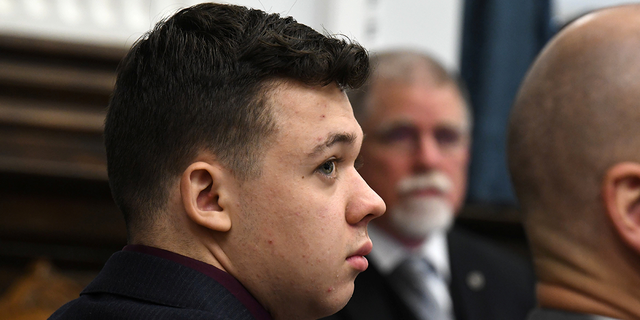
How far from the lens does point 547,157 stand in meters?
1.16

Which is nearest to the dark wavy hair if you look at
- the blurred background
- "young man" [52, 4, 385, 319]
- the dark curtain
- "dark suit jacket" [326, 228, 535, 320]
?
"young man" [52, 4, 385, 319]

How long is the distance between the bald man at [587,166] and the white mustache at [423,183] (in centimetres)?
111

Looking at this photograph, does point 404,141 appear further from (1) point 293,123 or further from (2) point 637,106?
(1) point 293,123

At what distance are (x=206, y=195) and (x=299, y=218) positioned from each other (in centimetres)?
13

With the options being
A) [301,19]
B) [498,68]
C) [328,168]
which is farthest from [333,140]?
[498,68]

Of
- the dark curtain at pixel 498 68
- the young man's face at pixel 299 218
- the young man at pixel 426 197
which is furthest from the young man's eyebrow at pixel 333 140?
the dark curtain at pixel 498 68

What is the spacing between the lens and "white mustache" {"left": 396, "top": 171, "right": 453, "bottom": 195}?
2338mm

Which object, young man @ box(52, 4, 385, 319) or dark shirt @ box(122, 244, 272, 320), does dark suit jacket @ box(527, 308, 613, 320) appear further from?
dark shirt @ box(122, 244, 272, 320)

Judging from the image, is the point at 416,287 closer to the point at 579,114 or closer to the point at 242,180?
the point at 579,114

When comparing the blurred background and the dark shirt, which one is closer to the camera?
the dark shirt

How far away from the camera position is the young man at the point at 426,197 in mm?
2248

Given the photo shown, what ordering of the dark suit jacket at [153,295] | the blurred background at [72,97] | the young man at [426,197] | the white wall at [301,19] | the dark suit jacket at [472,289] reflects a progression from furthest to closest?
the white wall at [301,19]
the blurred background at [72,97]
the young man at [426,197]
the dark suit jacket at [472,289]
the dark suit jacket at [153,295]

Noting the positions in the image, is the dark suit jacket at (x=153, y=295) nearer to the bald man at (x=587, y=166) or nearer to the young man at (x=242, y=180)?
the young man at (x=242, y=180)

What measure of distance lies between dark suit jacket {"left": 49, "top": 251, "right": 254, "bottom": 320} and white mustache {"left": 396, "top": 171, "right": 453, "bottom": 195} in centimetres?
154
